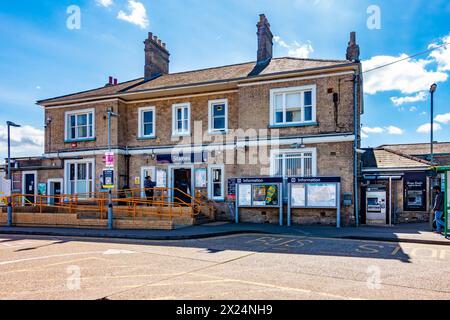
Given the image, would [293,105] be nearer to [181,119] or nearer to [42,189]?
[181,119]

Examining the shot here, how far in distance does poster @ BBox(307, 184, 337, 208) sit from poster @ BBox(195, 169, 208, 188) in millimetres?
5609

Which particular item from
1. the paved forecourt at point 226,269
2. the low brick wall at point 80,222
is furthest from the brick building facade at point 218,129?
the paved forecourt at point 226,269

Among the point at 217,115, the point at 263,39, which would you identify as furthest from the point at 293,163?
the point at 263,39

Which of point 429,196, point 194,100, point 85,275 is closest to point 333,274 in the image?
point 85,275

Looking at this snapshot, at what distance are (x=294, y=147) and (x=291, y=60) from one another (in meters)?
5.27

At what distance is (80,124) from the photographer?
21.6 meters

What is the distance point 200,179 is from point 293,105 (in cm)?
606

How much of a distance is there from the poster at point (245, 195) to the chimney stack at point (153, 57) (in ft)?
38.4

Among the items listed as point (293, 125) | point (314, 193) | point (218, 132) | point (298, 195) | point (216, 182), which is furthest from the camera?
point (218, 132)

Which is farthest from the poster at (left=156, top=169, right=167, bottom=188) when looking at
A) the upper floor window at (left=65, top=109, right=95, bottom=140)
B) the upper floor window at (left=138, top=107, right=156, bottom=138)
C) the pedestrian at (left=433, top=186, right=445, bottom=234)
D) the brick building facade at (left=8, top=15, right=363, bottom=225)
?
the pedestrian at (left=433, top=186, right=445, bottom=234)

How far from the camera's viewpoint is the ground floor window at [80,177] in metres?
20.8
